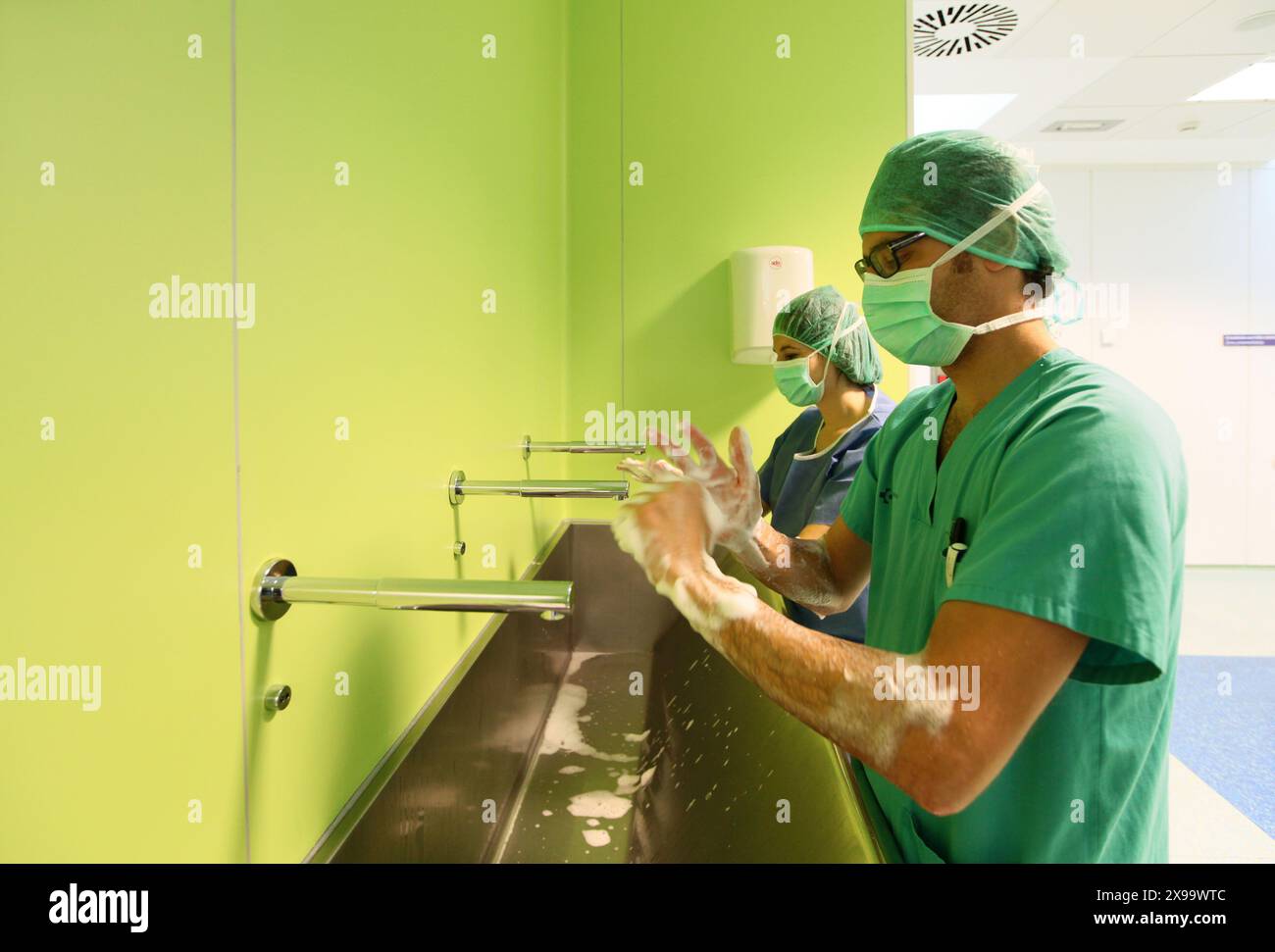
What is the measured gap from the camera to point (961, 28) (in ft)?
10.1

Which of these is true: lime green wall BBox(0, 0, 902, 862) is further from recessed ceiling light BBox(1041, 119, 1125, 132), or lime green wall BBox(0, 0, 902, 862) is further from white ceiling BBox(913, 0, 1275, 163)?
recessed ceiling light BBox(1041, 119, 1125, 132)

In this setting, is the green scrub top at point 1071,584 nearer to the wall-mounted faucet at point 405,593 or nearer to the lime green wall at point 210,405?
the wall-mounted faucet at point 405,593

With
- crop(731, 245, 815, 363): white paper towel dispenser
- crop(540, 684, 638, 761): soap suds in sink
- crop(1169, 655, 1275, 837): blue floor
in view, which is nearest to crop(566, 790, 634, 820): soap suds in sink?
crop(540, 684, 638, 761): soap suds in sink

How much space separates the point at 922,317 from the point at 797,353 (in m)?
1.03

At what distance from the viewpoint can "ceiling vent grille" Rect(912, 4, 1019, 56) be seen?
9.46 ft

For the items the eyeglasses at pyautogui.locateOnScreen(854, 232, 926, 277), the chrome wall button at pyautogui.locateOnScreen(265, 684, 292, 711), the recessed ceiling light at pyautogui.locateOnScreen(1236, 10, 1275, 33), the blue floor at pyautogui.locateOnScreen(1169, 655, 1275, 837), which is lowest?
the blue floor at pyautogui.locateOnScreen(1169, 655, 1275, 837)

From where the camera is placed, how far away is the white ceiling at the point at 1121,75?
3047 millimetres

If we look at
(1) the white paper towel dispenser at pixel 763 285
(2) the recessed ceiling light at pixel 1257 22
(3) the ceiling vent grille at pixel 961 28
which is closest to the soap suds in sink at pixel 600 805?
(1) the white paper towel dispenser at pixel 763 285

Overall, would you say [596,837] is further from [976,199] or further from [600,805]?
[976,199]

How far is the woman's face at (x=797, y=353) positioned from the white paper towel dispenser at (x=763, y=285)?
50 centimetres

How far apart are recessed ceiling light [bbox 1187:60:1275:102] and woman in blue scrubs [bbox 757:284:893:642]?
12.2ft

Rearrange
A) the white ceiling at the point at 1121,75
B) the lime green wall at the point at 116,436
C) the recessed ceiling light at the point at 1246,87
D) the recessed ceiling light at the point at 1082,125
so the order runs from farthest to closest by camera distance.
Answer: the recessed ceiling light at the point at 1082,125, the recessed ceiling light at the point at 1246,87, the white ceiling at the point at 1121,75, the lime green wall at the point at 116,436

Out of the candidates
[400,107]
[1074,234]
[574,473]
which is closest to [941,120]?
[1074,234]

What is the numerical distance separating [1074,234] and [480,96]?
530cm
